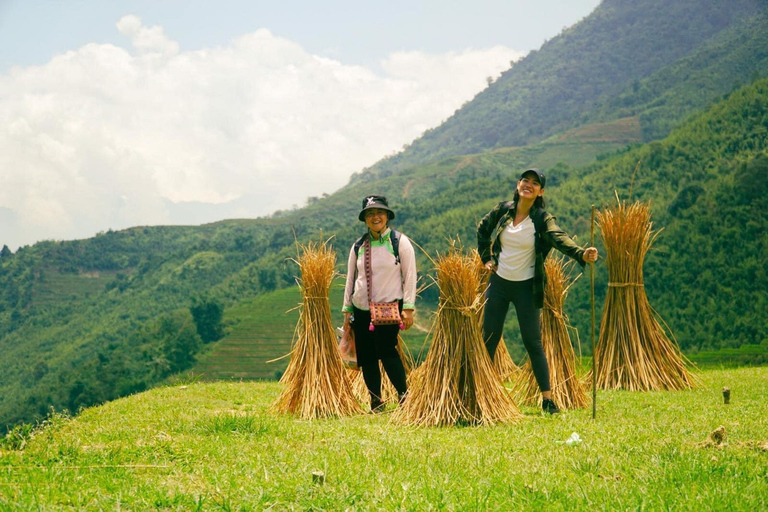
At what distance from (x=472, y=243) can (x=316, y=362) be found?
5256cm

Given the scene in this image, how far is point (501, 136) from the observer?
5935 inches

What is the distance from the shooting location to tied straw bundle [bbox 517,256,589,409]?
555cm

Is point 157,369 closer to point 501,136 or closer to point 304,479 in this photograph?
point 304,479

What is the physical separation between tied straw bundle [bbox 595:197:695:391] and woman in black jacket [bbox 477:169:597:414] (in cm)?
179

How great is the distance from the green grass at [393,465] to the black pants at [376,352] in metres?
0.70

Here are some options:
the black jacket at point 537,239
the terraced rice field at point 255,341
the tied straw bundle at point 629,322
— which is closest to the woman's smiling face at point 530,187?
the black jacket at point 537,239

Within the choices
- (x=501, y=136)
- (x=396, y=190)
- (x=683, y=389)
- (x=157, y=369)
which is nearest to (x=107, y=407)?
(x=683, y=389)

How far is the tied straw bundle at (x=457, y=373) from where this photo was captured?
15.8ft

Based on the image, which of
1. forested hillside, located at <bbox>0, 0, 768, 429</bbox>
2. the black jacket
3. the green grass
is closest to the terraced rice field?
forested hillside, located at <bbox>0, 0, 768, 429</bbox>

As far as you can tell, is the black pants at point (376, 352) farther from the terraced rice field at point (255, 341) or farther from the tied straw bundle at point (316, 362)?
the terraced rice field at point (255, 341)

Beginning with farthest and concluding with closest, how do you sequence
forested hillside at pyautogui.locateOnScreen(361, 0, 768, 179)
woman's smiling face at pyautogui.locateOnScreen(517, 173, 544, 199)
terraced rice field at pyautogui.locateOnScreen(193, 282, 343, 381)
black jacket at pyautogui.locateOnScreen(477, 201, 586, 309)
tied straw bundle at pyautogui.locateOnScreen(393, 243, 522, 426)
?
forested hillside at pyautogui.locateOnScreen(361, 0, 768, 179) → terraced rice field at pyautogui.locateOnScreen(193, 282, 343, 381) → woman's smiling face at pyautogui.locateOnScreen(517, 173, 544, 199) → black jacket at pyautogui.locateOnScreen(477, 201, 586, 309) → tied straw bundle at pyautogui.locateOnScreen(393, 243, 522, 426)

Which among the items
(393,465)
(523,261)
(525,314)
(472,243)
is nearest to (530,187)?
(523,261)

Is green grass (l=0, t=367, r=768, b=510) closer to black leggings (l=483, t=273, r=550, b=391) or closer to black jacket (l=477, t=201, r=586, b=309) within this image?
black leggings (l=483, t=273, r=550, b=391)

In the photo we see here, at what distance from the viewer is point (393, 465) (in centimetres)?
337
